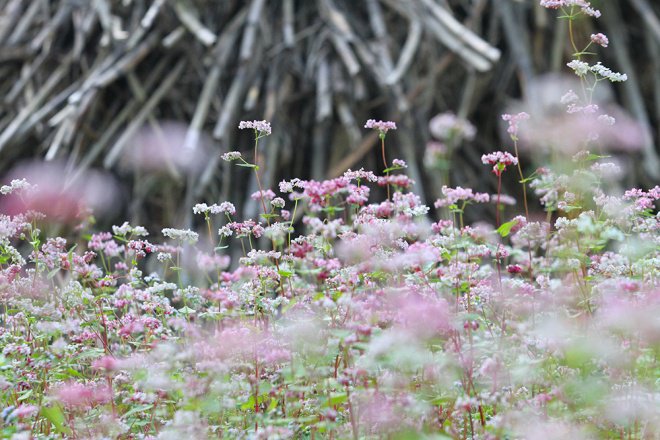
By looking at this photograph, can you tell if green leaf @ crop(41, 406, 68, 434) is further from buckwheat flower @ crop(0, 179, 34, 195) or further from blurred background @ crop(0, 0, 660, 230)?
blurred background @ crop(0, 0, 660, 230)

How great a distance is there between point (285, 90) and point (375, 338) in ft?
10.4

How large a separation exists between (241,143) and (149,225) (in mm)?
681

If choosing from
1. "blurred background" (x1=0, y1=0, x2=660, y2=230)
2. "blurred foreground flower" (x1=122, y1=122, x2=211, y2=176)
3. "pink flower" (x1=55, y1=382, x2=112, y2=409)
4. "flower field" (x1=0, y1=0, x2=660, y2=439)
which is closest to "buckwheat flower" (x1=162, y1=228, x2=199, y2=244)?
"flower field" (x1=0, y1=0, x2=660, y2=439)

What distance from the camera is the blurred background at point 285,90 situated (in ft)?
14.3

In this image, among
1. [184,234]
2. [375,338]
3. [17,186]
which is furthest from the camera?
[17,186]

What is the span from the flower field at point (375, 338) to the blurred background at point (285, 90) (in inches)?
84.7

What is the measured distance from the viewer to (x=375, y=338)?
1.49 metres

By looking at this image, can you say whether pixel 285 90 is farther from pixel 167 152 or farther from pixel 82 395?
pixel 82 395

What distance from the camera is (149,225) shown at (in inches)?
190

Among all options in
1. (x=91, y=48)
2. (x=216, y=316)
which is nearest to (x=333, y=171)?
(x=91, y=48)

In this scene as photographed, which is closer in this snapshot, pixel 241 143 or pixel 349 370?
pixel 349 370

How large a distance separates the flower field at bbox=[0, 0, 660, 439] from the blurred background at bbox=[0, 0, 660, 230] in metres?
2.15

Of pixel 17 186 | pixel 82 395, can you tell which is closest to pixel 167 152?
pixel 17 186

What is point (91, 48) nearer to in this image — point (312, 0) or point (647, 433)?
point (312, 0)
